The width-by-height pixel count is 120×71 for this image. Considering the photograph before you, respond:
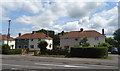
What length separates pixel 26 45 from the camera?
69188 millimetres

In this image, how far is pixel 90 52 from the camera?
2908cm

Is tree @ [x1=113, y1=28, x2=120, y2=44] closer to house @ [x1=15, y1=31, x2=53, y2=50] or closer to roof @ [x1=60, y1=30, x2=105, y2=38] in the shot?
roof @ [x1=60, y1=30, x2=105, y2=38]

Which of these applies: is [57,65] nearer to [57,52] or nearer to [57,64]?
[57,64]

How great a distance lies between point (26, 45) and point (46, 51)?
34774 mm

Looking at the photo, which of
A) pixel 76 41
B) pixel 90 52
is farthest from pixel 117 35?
pixel 90 52

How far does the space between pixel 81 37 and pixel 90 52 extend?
28.6 m

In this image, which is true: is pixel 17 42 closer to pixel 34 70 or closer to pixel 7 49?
pixel 7 49

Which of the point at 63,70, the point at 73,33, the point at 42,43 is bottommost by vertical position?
the point at 63,70

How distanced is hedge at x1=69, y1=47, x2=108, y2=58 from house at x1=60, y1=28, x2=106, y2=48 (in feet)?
82.1

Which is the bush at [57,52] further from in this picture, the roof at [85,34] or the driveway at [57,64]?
the roof at [85,34]

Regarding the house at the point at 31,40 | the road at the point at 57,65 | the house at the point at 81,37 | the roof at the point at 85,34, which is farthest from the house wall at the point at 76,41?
the road at the point at 57,65

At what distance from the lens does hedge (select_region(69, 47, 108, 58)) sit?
1115 inches

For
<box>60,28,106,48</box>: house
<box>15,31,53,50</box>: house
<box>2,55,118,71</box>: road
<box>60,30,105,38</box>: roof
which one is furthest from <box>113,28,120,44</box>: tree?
<box>2,55,118,71</box>: road

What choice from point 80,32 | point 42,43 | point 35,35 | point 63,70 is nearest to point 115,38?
point 80,32
